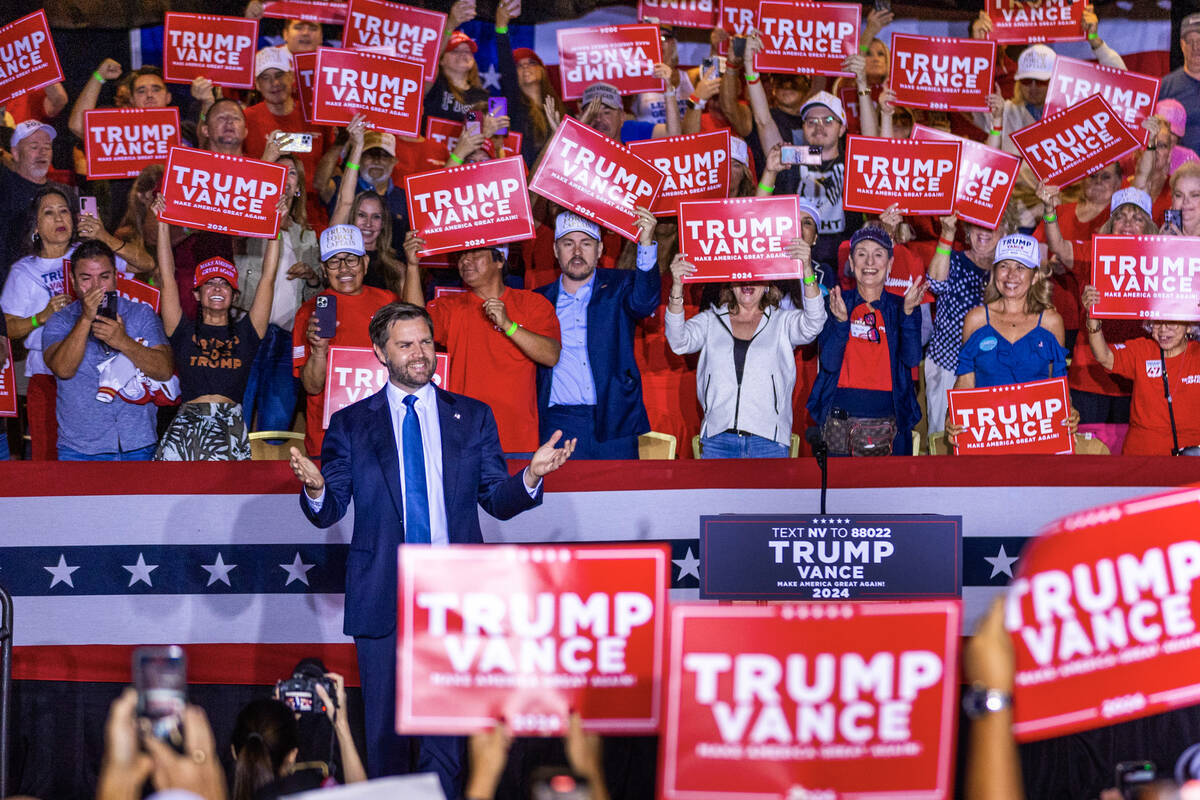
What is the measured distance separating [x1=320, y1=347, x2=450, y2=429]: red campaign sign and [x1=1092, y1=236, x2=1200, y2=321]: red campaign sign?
3706 mm

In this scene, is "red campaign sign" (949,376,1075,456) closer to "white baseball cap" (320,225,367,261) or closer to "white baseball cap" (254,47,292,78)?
"white baseball cap" (320,225,367,261)

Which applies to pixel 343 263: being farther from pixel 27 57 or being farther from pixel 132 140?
pixel 27 57

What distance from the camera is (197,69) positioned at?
9750 millimetres

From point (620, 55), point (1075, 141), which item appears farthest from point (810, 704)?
point (620, 55)

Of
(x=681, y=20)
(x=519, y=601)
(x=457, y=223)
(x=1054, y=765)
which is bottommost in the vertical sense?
(x=1054, y=765)

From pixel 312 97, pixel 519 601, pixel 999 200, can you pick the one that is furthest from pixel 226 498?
pixel 999 200

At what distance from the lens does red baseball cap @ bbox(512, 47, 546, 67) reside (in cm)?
1020

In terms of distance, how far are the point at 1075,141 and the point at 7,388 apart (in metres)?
6.37

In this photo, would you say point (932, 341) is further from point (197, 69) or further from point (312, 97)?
point (197, 69)

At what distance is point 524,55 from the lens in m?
10.6

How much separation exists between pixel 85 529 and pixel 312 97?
3.74 m

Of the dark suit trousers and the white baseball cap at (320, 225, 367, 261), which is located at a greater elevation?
the white baseball cap at (320, 225, 367, 261)

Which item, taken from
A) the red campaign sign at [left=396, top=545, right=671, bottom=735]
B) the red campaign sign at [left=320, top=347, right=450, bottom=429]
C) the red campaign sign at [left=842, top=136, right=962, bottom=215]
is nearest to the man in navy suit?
the red campaign sign at [left=396, top=545, right=671, bottom=735]

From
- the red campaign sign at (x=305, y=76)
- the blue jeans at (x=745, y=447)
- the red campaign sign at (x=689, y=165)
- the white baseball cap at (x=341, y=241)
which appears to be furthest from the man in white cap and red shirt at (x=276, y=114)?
the blue jeans at (x=745, y=447)
